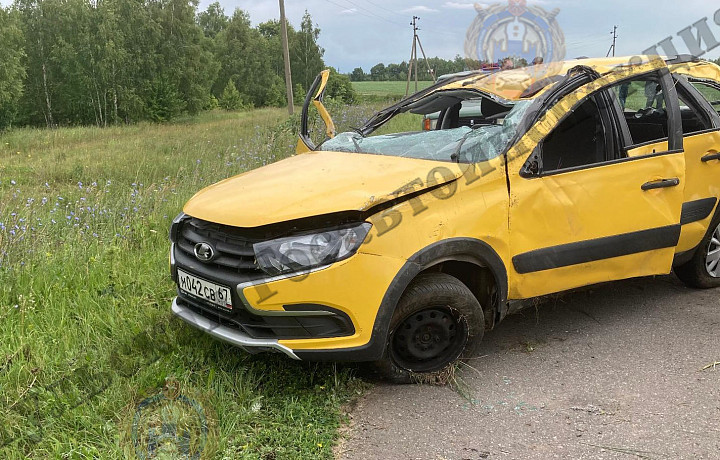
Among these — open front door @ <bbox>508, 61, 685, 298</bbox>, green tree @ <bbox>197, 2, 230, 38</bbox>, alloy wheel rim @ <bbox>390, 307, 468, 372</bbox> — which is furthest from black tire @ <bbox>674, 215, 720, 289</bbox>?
green tree @ <bbox>197, 2, 230, 38</bbox>

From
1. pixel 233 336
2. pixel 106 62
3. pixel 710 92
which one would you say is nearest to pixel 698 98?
pixel 710 92

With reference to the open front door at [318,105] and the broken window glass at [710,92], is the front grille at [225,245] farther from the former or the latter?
the broken window glass at [710,92]

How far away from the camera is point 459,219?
9.17ft

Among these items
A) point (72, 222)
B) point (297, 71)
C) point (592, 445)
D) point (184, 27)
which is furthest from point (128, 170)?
point (297, 71)

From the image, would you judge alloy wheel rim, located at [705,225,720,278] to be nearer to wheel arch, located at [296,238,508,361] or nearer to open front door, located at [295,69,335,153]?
wheel arch, located at [296,238,508,361]

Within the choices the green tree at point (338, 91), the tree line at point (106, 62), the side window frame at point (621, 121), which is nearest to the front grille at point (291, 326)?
the side window frame at point (621, 121)

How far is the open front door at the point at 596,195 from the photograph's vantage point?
3.05 metres

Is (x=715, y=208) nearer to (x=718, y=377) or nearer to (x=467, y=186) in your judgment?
(x=718, y=377)

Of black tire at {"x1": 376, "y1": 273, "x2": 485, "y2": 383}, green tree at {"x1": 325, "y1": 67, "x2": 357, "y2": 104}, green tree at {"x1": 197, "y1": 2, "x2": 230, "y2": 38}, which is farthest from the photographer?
green tree at {"x1": 197, "y1": 2, "x2": 230, "y2": 38}

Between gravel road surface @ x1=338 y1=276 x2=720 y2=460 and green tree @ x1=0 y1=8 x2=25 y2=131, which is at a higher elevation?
green tree @ x1=0 y1=8 x2=25 y2=131

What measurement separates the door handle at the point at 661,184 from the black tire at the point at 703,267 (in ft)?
2.48

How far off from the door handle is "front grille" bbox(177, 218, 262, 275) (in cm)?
231

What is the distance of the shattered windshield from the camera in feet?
10.2

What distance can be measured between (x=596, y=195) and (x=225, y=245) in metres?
2.06
